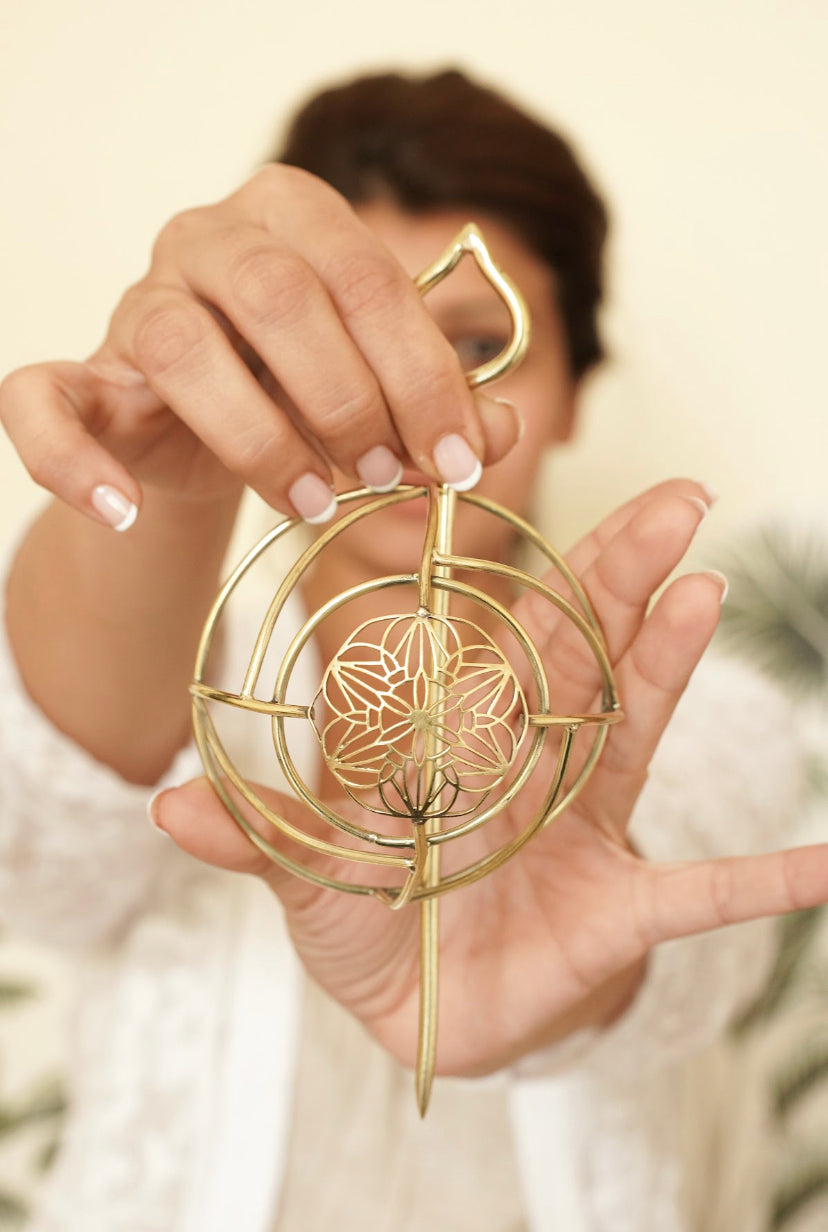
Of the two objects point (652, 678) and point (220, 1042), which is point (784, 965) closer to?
point (220, 1042)

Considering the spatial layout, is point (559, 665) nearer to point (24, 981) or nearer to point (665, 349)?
point (665, 349)

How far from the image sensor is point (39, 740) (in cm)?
95

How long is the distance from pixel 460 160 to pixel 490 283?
2.93 feet

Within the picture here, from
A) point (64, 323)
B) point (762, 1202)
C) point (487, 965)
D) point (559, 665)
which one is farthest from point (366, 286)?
point (762, 1202)

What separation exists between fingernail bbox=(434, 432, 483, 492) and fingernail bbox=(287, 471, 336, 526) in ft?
0.22

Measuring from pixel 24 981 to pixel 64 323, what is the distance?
1.18 m

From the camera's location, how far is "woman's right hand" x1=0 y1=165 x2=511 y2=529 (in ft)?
1.91

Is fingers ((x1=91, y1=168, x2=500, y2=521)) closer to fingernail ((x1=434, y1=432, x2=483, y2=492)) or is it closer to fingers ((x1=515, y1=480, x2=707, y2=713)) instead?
fingernail ((x1=434, y1=432, x2=483, y2=492))

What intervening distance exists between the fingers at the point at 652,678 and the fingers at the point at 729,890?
0.06 m

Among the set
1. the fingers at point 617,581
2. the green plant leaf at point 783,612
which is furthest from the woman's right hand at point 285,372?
the green plant leaf at point 783,612

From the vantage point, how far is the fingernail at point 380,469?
0.62 metres

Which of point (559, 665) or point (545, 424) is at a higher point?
point (559, 665)

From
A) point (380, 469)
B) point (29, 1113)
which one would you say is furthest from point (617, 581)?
point (29, 1113)

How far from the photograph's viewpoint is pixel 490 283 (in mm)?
585
